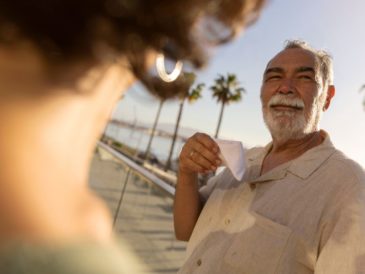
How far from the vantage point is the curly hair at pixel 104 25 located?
461 mm

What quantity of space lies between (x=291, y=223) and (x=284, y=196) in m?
0.14

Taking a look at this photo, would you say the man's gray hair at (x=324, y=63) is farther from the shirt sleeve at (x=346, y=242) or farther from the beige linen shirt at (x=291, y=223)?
the shirt sleeve at (x=346, y=242)

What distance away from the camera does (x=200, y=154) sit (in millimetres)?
1814

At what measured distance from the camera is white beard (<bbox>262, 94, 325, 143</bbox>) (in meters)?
2.04

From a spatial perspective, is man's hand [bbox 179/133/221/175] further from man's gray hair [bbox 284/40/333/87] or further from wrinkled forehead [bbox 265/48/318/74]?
man's gray hair [bbox 284/40/333/87]

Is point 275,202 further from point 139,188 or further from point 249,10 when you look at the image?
point 139,188

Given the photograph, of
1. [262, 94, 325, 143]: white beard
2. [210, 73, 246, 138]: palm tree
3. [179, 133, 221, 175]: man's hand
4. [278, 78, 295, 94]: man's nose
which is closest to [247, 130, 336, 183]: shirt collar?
[262, 94, 325, 143]: white beard

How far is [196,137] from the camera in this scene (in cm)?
181

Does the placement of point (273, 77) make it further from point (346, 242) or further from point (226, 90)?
point (226, 90)

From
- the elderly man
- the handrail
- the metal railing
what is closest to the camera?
the elderly man

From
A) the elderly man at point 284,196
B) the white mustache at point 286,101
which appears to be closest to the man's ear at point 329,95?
the elderly man at point 284,196

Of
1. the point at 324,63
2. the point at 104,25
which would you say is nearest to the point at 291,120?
the point at 324,63

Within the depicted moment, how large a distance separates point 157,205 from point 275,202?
4.85ft

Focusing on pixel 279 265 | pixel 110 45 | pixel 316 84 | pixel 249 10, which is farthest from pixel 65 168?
pixel 316 84
